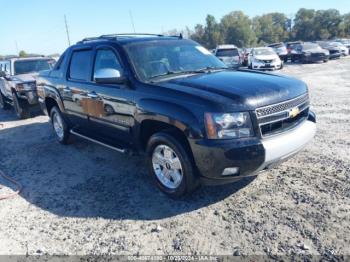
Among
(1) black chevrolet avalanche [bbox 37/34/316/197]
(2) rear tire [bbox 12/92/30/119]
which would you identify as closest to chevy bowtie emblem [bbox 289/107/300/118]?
(1) black chevrolet avalanche [bbox 37/34/316/197]

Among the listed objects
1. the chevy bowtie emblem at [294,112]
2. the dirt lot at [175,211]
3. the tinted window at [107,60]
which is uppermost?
the tinted window at [107,60]

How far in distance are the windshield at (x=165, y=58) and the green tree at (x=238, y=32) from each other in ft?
287

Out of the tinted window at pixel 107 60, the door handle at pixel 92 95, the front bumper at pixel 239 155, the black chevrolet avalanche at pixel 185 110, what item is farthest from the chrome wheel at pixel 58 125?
the front bumper at pixel 239 155

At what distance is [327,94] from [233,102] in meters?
7.88

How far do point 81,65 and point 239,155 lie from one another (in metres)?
3.37

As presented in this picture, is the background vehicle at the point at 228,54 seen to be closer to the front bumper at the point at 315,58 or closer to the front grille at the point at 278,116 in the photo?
the front bumper at the point at 315,58

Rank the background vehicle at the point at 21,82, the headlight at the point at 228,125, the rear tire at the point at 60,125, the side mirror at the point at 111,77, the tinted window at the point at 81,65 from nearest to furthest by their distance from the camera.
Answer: the headlight at the point at 228,125 < the side mirror at the point at 111,77 < the tinted window at the point at 81,65 < the rear tire at the point at 60,125 < the background vehicle at the point at 21,82

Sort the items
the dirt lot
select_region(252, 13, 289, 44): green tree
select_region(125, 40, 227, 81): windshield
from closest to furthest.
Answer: the dirt lot → select_region(125, 40, 227, 81): windshield → select_region(252, 13, 289, 44): green tree

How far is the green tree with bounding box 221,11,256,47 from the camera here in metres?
89.9

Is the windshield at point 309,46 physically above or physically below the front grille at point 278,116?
below

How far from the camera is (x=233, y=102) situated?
3.40m

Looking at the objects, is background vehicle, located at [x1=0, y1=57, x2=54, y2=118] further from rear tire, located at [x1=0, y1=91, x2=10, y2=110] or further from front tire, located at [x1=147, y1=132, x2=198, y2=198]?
front tire, located at [x1=147, y1=132, x2=198, y2=198]

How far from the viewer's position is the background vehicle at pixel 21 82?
9.39 metres

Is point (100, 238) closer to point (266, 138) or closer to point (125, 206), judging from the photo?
point (125, 206)
